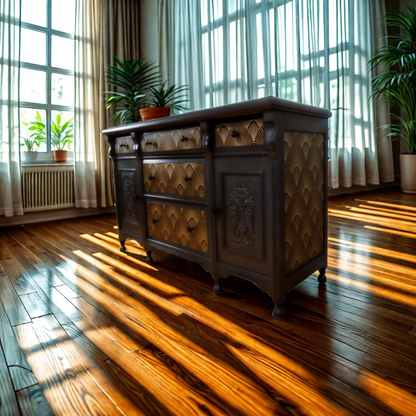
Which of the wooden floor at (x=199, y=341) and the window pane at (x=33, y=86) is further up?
the window pane at (x=33, y=86)

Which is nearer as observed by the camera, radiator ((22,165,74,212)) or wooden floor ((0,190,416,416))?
wooden floor ((0,190,416,416))

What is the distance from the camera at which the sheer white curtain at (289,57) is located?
3662 mm

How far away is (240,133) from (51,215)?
301cm

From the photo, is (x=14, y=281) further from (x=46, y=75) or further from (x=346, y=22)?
(x=346, y=22)

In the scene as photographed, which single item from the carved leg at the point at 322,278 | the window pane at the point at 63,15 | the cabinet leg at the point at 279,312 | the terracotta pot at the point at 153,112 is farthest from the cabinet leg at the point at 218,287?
the window pane at the point at 63,15

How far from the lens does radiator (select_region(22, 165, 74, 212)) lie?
11.5ft

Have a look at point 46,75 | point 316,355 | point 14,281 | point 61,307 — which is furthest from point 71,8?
point 316,355

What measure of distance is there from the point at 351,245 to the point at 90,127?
3.00 m

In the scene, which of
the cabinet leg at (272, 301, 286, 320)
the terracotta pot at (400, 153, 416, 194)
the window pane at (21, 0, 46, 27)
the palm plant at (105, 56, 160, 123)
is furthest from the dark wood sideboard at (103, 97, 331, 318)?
the terracotta pot at (400, 153, 416, 194)

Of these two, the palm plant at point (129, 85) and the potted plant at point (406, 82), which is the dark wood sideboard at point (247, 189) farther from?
the potted plant at point (406, 82)

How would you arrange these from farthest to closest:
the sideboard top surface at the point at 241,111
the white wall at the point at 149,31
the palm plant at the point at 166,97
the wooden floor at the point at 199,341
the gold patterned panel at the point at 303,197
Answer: the white wall at the point at 149,31 → the palm plant at the point at 166,97 → the gold patterned panel at the point at 303,197 → the sideboard top surface at the point at 241,111 → the wooden floor at the point at 199,341

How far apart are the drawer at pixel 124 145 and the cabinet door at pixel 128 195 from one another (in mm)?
64

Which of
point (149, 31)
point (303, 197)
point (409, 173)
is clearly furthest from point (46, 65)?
point (409, 173)

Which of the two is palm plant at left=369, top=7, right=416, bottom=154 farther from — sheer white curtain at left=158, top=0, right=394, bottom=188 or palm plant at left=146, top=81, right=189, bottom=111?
palm plant at left=146, top=81, right=189, bottom=111
